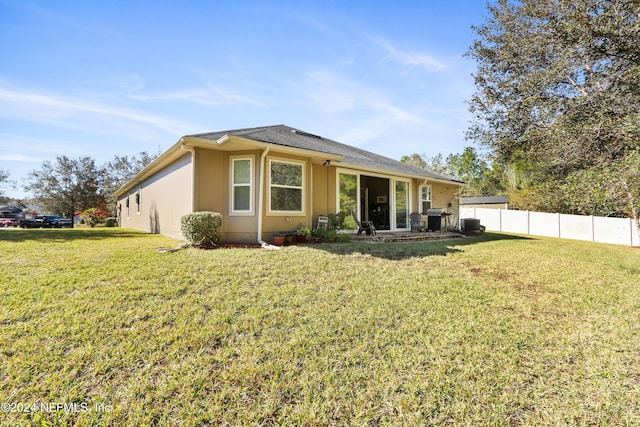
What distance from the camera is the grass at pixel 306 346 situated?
6.81 ft

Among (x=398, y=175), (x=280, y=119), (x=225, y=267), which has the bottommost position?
(x=225, y=267)

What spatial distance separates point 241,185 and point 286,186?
1292 mm

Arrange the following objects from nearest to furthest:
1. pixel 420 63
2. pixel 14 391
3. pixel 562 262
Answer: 1. pixel 14 391
2. pixel 562 262
3. pixel 420 63

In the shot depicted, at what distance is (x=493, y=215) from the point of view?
770 inches

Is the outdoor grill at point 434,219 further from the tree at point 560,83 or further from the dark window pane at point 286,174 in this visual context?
the dark window pane at point 286,174

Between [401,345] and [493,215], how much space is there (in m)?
20.2

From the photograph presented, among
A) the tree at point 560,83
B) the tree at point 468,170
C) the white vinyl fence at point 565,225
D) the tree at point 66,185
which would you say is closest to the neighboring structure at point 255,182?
the tree at point 560,83

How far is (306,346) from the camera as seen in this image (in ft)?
9.23

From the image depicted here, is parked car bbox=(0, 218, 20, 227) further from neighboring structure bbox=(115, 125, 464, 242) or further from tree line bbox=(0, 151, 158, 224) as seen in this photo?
neighboring structure bbox=(115, 125, 464, 242)

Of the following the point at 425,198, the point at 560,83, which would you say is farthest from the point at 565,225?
the point at 560,83

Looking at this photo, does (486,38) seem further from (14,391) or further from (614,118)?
(14,391)

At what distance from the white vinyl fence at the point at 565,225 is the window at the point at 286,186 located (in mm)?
9840

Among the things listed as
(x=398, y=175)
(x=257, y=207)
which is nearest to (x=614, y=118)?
(x=398, y=175)

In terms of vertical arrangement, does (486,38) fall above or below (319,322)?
above
